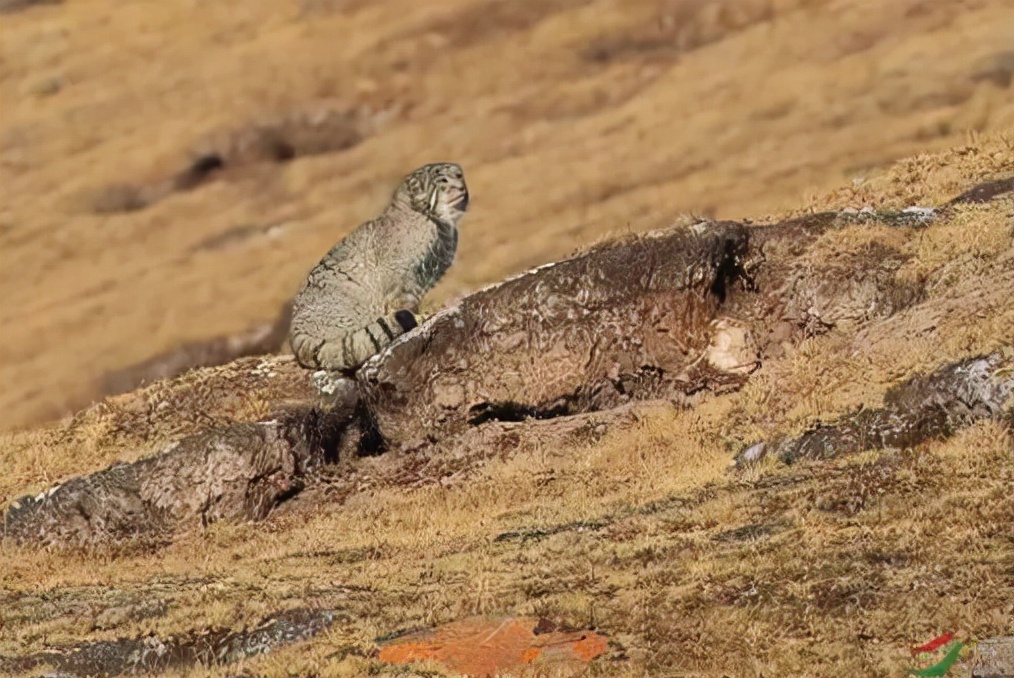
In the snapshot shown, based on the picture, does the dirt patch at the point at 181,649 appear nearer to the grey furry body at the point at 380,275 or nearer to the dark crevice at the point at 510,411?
the dark crevice at the point at 510,411

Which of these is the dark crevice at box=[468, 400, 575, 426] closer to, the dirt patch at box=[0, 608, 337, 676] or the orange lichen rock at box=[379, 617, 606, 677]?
the dirt patch at box=[0, 608, 337, 676]

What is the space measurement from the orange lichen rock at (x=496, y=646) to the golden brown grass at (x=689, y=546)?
212mm

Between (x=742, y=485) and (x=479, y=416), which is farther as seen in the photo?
(x=479, y=416)

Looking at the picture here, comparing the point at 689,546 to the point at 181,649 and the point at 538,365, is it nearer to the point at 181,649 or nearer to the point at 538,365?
the point at 181,649

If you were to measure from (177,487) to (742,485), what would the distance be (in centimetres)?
733

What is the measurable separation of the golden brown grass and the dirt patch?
0.27 m

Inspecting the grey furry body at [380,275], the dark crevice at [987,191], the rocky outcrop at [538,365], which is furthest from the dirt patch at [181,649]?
the dark crevice at [987,191]

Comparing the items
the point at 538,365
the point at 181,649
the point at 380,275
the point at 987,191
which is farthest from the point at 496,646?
the point at 987,191

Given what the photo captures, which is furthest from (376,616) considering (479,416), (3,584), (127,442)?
(127,442)

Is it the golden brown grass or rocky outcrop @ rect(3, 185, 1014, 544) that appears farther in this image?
rocky outcrop @ rect(3, 185, 1014, 544)

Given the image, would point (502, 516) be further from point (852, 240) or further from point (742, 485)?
point (852, 240)

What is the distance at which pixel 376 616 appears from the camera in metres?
13.8

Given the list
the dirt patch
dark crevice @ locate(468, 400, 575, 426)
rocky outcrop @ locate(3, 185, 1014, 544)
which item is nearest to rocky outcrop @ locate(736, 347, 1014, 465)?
rocky outcrop @ locate(3, 185, 1014, 544)

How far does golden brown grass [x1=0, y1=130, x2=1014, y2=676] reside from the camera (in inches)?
474
